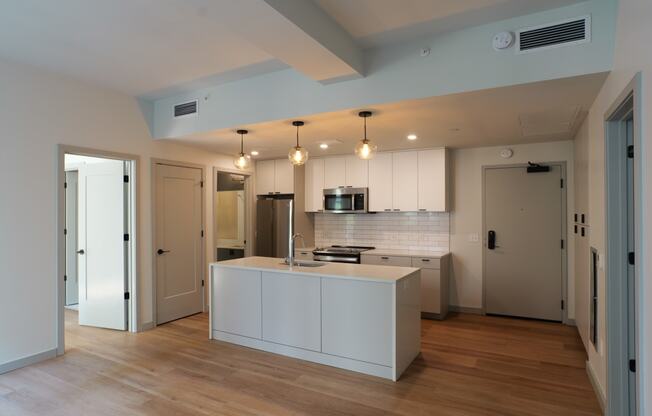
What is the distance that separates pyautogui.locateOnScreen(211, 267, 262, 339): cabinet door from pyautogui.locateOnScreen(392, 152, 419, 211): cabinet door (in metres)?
2.63

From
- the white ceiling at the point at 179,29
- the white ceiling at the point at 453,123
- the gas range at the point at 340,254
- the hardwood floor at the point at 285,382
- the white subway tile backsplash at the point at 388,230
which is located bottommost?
the hardwood floor at the point at 285,382

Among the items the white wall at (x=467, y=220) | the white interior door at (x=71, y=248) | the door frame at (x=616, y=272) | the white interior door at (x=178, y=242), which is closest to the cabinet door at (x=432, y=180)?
the white wall at (x=467, y=220)

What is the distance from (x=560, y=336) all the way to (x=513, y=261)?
3.72 ft

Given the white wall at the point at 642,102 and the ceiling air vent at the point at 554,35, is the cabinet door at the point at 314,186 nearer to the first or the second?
the ceiling air vent at the point at 554,35

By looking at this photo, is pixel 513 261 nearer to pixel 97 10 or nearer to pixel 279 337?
pixel 279 337

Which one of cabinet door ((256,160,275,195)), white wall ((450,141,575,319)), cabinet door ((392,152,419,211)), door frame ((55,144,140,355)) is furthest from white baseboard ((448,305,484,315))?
door frame ((55,144,140,355))

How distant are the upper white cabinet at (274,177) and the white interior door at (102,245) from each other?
2.39 metres

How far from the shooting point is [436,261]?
5062 millimetres

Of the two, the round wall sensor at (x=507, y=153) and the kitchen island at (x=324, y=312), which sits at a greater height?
the round wall sensor at (x=507, y=153)

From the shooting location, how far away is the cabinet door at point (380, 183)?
18.8 feet

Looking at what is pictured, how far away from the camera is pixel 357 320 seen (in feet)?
11.2

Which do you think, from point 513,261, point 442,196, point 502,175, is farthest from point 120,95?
point 513,261

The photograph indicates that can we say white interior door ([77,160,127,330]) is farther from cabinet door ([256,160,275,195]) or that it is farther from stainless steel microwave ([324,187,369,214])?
stainless steel microwave ([324,187,369,214])

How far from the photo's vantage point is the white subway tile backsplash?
5684mm
